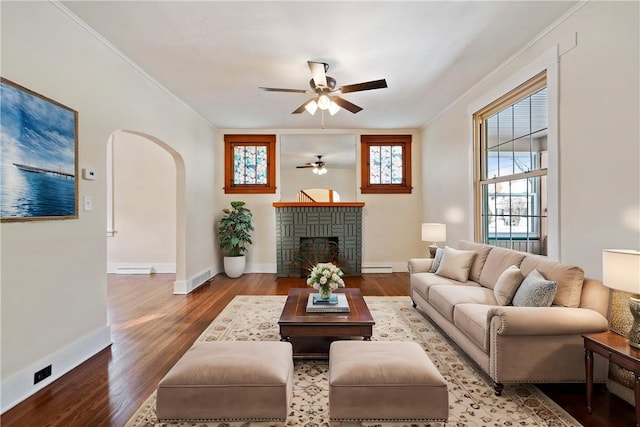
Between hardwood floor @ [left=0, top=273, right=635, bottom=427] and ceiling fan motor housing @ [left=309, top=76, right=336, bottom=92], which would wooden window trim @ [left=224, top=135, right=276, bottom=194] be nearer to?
hardwood floor @ [left=0, top=273, right=635, bottom=427]

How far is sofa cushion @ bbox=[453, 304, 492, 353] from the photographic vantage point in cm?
234

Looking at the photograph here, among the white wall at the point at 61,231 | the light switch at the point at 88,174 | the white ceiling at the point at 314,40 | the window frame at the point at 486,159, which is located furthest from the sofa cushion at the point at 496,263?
the light switch at the point at 88,174

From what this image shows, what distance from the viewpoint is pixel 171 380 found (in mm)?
1802

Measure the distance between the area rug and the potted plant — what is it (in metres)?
2.55

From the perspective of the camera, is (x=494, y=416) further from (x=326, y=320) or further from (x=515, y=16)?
(x=515, y=16)

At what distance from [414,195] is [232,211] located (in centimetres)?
370

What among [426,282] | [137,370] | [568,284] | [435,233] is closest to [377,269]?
[435,233]

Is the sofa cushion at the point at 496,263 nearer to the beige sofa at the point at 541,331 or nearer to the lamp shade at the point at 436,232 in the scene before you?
the beige sofa at the point at 541,331

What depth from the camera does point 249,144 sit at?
6.76 meters

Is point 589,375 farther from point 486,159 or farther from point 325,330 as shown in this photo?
point 486,159

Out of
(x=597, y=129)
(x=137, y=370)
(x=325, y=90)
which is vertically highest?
(x=325, y=90)

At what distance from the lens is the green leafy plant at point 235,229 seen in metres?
6.21

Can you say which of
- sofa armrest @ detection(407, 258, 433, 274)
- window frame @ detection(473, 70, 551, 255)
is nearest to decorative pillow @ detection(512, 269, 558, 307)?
window frame @ detection(473, 70, 551, 255)

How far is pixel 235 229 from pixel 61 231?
3.65 meters
